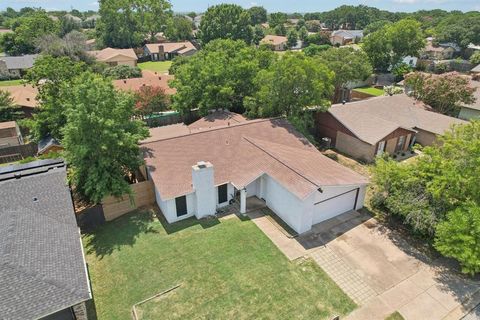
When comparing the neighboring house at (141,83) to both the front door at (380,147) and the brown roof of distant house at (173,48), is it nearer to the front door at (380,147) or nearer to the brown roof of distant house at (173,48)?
the front door at (380,147)

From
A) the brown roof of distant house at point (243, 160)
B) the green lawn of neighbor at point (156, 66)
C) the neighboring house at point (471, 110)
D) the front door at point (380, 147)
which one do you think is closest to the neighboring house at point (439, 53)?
the neighboring house at point (471, 110)

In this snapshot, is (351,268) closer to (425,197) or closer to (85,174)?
(425,197)

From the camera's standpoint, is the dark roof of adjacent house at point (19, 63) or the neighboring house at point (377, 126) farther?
the dark roof of adjacent house at point (19, 63)

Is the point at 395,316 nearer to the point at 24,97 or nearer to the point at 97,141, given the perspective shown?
the point at 97,141

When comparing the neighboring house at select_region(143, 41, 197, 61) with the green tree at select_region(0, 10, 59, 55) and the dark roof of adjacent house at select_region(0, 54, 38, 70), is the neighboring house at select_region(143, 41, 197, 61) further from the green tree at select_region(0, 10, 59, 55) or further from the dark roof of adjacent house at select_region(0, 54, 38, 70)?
the dark roof of adjacent house at select_region(0, 54, 38, 70)

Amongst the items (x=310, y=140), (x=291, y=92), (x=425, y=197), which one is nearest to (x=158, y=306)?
(x=425, y=197)

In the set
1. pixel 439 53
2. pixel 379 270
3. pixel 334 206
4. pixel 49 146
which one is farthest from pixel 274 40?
pixel 379 270
